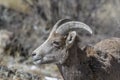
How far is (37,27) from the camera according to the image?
1781 cm

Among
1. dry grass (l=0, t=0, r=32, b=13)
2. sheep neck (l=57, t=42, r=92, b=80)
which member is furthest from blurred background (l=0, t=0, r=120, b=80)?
sheep neck (l=57, t=42, r=92, b=80)

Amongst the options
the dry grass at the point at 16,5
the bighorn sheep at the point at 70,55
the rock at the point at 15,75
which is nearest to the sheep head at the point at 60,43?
the bighorn sheep at the point at 70,55

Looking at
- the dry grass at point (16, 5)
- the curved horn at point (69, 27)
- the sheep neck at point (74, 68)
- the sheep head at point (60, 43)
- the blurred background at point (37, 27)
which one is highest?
the dry grass at point (16, 5)

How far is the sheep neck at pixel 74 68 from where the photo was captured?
9.73 m

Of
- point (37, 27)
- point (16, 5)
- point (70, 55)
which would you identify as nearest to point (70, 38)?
point (70, 55)

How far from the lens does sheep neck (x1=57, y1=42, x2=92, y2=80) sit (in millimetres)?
9727

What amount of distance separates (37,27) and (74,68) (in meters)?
8.15

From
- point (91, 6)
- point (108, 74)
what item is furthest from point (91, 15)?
point (108, 74)

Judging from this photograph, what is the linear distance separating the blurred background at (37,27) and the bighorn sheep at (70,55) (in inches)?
90.5

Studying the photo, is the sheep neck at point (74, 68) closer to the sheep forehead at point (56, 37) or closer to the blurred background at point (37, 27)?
the sheep forehead at point (56, 37)

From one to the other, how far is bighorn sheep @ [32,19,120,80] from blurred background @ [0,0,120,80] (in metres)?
2.30

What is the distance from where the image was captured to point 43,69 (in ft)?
44.9

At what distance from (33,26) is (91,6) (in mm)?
2507

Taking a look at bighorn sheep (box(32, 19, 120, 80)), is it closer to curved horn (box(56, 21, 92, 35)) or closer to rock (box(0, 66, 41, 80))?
curved horn (box(56, 21, 92, 35))
